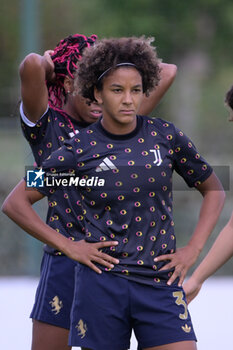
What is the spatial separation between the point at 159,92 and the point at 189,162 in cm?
74

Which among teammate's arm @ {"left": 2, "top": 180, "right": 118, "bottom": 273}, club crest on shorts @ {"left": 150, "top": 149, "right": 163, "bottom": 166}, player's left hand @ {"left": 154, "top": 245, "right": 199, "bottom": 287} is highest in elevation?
club crest on shorts @ {"left": 150, "top": 149, "right": 163, "bottom": 166}

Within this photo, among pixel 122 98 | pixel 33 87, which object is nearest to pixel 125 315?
pixel 122 98

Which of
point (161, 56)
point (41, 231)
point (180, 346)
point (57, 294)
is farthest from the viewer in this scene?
point (161, 56)

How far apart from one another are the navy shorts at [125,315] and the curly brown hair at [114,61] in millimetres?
766

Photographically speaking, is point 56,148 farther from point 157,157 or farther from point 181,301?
point 181,301

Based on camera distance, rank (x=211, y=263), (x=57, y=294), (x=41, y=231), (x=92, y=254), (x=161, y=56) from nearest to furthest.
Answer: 1. (x=92, y=254)
2. (x=41, y=231)
3. (x=211, y=263)
4. (x=57, y=294)
5. (x=161, y=56)

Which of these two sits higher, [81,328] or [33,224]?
[33,224]

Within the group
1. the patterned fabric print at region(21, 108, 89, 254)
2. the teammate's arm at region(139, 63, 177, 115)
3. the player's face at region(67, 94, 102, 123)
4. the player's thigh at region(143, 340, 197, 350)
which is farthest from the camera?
the teammate's arm at region(139, 63, 177, 115)

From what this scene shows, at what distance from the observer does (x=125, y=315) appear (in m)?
3.23

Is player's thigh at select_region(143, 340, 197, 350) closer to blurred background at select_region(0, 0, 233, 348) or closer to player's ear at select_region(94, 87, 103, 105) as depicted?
player's ear at select_region(94, 87, 103, 105)

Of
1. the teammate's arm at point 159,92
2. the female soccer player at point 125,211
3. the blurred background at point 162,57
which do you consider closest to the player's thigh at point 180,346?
the female soccer player at point 125,211

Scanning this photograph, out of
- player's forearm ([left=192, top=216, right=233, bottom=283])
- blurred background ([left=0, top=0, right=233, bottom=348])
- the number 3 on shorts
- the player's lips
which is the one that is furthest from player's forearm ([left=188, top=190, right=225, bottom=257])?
blurred background ([left=0, top=0, right=233, bottom=348])

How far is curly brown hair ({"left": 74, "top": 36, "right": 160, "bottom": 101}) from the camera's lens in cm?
337

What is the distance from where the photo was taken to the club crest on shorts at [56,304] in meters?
3.72
